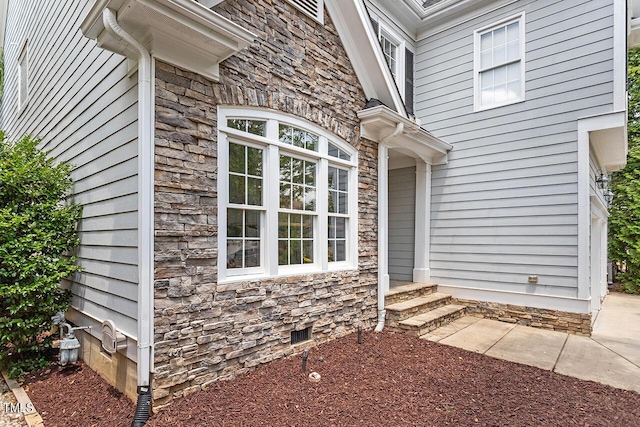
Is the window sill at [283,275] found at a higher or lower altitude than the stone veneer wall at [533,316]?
higher

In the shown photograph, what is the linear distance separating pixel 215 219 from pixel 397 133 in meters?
3.32

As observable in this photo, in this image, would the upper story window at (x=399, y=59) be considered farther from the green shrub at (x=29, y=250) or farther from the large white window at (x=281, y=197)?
the green shrub at (x=29, y=250)

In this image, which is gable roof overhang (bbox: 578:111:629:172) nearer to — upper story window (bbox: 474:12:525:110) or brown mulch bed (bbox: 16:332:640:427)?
upper story window (bbox: 474:12:525:110)

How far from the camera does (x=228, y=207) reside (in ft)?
11.7

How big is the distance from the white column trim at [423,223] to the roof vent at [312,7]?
3714mm

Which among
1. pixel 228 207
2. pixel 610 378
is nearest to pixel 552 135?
pixel 610 378

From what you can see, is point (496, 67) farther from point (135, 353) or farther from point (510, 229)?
point (135, 353)

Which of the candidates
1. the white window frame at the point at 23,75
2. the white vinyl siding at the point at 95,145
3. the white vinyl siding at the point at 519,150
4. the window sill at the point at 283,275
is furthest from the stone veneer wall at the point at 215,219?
the white window frame at the point at 23,75

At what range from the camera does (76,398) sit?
3.26m

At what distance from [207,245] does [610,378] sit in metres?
4.61

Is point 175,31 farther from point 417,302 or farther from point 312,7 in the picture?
point 417,302

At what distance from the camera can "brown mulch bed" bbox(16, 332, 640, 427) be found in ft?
9.52

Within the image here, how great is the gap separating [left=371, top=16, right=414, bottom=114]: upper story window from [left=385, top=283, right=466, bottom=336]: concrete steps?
368cm

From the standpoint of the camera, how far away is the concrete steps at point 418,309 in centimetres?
534
